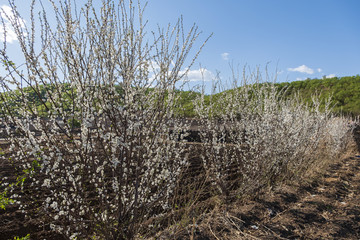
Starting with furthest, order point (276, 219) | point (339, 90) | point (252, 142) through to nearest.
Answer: point (339, 90), point (252, 142), point (276, 219)

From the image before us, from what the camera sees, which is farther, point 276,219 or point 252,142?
point 252,142

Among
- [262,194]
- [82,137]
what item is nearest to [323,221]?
[262,194]

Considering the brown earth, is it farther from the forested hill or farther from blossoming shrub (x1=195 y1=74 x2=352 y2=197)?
the forested hill

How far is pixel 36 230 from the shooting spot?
10.7 ft

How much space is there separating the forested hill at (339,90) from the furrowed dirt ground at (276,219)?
1166 centimetres

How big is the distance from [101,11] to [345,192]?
5.63 metres

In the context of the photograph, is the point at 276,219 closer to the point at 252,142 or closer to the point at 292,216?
the point at 292,216

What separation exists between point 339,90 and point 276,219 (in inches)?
685

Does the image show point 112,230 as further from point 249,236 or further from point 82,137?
point 249,236

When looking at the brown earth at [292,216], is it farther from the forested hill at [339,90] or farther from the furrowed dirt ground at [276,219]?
the forested hill at [339,90]

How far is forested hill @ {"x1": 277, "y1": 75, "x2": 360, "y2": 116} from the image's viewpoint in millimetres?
15500

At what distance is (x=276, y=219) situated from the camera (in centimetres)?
356

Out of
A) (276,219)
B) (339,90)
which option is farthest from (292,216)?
(339,90)

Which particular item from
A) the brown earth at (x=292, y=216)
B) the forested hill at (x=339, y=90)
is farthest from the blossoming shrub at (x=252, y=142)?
the forested hill at (x=339, y=90)
